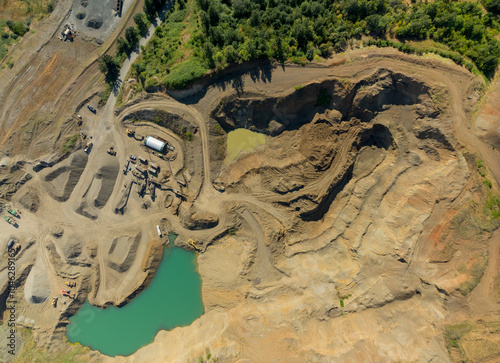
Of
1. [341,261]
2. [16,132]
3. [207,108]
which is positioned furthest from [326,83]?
[16,132]

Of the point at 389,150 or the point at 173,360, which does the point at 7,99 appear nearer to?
the point at 173,360

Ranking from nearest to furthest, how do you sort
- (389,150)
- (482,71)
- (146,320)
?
(482,71), (389,150), (146,320)

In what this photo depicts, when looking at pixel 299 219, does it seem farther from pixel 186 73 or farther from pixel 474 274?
pixel 186 73

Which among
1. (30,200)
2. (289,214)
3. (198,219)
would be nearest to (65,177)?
(30,200)

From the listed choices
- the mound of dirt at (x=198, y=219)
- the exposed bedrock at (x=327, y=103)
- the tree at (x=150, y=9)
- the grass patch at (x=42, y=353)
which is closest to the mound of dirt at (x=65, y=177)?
the mound of dirt at (x=198, y=219)

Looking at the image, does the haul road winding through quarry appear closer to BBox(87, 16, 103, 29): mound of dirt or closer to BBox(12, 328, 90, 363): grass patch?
BBox(12, 328, 90, 363): grass patch

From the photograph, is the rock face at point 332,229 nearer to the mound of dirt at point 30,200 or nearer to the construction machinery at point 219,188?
the construction machinery at point 219,188
